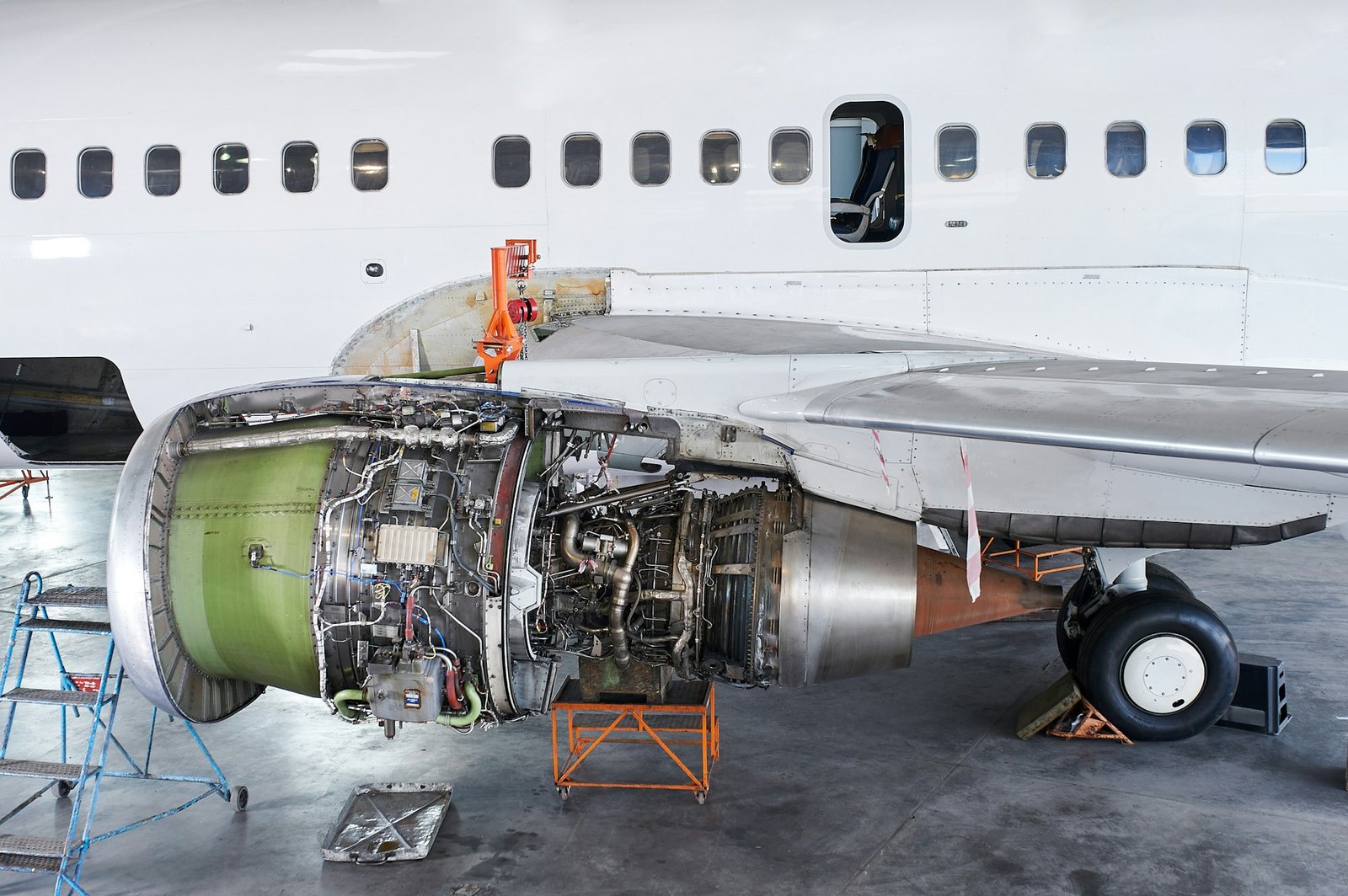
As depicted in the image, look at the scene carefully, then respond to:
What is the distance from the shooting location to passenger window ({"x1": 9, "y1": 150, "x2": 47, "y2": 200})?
8102 millimetres

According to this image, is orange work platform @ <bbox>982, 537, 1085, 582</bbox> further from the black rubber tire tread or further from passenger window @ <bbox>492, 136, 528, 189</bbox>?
passenger window @ <bbox>492, 136, 528, 189</bbox>

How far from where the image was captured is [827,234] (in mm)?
7539

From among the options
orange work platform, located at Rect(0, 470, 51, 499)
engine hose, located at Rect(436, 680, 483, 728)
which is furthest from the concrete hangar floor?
orange work platform, located at Rect(0, 470, 51, 499)

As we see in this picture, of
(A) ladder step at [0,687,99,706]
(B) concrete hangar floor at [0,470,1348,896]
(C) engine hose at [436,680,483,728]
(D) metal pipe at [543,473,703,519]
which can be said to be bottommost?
(B) concrete hangar floor at [0,470,1348,896]

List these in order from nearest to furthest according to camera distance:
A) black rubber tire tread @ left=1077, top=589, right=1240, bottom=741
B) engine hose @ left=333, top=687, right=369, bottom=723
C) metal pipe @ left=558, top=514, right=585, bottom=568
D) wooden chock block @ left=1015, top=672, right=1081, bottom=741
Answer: engine hose @ left=333, top=687, right=369, bottom=723, metal pipe @ left=558, top=514, right=585, bottom=568, black rubber tire tread @ left=1077, top=589, right=1240, bottom=741, wooden chock block @ left=1015, top=672, right=1081, bottom=741

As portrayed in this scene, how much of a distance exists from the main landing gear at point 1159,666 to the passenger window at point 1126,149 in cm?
300

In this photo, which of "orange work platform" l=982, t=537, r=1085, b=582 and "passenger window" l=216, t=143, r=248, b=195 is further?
"orange work platform" l=982, t=537, r=1085, b=582

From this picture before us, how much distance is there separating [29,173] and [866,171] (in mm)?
6666

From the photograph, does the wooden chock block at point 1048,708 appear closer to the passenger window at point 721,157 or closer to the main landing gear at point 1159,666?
the main landing gear at point 1159,666

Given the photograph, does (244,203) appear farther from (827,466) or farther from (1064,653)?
(1064,653)

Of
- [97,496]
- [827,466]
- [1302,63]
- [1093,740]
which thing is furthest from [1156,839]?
[97,496]

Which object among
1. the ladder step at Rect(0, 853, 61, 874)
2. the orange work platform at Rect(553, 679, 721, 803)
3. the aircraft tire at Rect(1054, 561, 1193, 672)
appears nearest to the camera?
the ladder step at Rect(0, 853, 61, 874)

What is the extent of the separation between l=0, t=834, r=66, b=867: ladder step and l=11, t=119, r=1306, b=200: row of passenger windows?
4.79 meters

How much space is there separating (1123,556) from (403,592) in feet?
14.7
